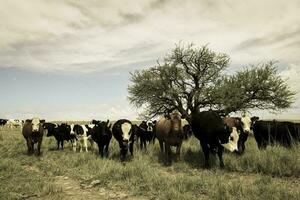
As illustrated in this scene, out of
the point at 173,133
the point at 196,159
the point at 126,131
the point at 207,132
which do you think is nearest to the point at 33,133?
the point at 126,131

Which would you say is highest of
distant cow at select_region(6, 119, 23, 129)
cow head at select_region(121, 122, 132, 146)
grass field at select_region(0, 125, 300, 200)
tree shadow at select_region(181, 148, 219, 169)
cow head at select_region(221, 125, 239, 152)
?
distant cow at select_region(6, 119, 23, 129)

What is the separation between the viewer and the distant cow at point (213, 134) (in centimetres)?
1258

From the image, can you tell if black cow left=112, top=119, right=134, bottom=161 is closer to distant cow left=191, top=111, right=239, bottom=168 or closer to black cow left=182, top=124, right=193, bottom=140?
distant cow left=191, top=111, right=239, bottom=168

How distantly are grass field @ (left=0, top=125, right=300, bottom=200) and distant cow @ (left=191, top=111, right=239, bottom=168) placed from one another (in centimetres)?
56

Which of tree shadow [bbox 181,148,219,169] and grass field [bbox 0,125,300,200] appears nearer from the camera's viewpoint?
grass field [bbox 0,125,300,200]

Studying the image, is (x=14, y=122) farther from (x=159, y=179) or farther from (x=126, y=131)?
(x=159, y=179)

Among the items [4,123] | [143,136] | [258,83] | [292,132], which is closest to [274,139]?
[292,132]

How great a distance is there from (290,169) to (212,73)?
21723 mm

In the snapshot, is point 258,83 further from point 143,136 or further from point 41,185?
point 41,185

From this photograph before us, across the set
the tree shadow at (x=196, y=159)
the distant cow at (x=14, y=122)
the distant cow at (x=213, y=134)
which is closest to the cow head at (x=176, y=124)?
the distant cow at (x=213, y=134)

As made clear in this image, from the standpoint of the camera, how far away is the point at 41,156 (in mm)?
17297

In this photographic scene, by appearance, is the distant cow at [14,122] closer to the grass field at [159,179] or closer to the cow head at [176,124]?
the grass field at [159,179]

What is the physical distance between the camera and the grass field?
888 centimetres

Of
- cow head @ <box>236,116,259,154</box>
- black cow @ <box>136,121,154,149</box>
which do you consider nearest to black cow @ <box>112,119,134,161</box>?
black cow @ <box>136,121,154,149</box>
